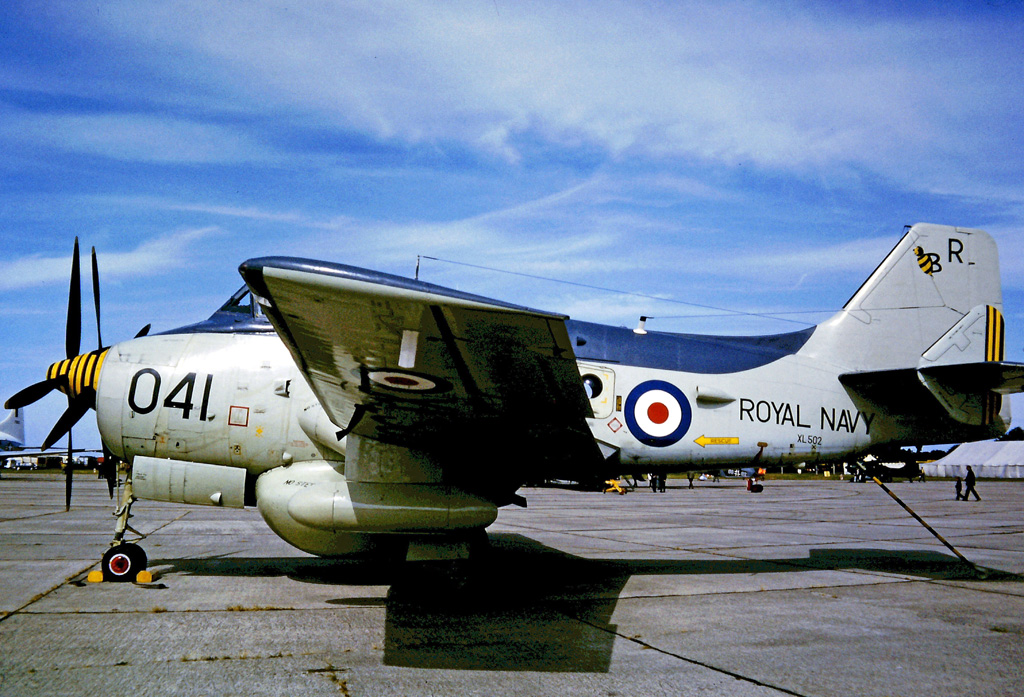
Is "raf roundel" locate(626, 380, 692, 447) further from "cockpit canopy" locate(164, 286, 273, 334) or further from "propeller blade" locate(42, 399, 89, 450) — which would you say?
"propeller blade" locate(42, 399, 89, 450)

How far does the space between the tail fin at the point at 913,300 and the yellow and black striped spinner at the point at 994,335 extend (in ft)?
0.45

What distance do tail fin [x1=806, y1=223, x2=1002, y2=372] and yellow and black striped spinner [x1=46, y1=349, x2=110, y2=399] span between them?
8.00 metres

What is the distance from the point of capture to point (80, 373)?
737cm

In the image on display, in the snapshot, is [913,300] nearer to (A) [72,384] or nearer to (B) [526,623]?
(B) [526,623]

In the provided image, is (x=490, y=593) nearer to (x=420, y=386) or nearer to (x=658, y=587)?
(x=658, y=587)

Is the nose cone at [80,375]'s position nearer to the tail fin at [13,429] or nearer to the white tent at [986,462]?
the tail fin at [13,429]

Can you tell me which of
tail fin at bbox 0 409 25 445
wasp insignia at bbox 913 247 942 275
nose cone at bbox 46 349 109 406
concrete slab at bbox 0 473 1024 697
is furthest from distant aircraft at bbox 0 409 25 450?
wasp insignia at bbox 913 247 942 275

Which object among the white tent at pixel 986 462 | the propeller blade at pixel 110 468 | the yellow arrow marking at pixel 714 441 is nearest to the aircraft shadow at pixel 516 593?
the propeller blade at pixel 110 468

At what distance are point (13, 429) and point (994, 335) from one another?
67.6 metres

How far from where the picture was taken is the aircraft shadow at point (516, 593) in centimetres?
478

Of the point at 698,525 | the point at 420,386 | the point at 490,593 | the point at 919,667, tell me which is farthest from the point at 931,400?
the point at 698,525

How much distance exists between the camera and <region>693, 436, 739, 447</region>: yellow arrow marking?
24.1 ft

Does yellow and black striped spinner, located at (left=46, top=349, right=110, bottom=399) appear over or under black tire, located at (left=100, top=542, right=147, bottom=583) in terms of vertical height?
over

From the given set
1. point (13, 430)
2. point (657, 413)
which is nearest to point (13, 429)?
point (13, 430)
